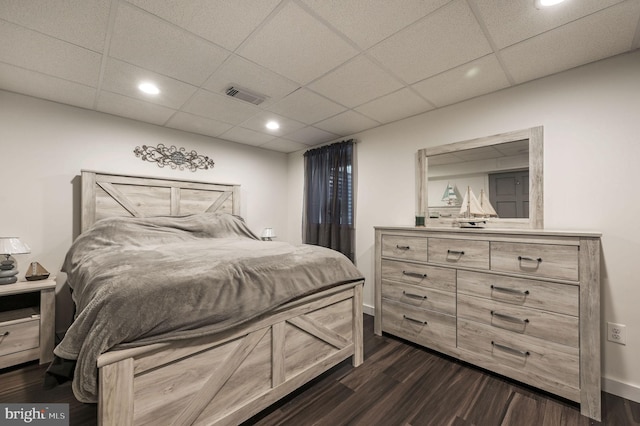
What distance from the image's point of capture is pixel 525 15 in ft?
4.96

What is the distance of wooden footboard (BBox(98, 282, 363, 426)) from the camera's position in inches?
44.4

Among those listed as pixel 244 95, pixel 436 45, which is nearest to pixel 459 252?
pixel 436 45

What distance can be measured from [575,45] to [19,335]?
15.4 ft

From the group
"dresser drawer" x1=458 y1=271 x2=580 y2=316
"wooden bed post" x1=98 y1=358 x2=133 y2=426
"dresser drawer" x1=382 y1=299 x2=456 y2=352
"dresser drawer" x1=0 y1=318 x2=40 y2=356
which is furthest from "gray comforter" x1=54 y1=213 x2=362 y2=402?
"dresser drawer" x1=458 y1=271 x2=580 y2=316

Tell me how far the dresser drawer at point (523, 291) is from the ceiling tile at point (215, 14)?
240cm

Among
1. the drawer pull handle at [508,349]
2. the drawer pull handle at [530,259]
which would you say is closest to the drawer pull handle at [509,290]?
the drawer pull handle at [530,259]

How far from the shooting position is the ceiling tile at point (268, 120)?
304cm

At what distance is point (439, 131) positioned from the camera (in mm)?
2826

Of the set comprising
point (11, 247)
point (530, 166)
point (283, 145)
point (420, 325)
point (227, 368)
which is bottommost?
point (420, 325)

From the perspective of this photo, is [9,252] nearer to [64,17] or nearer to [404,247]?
[64,17]

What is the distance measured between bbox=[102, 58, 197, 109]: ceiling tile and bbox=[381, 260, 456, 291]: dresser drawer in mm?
2561

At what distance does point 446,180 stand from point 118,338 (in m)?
2.90

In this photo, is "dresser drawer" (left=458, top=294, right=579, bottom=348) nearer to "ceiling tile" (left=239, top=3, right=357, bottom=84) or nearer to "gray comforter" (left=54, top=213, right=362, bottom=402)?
"gray comforter" (left=54, top=213, right=362, bottom=402)

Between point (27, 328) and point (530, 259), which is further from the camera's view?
point (27, 328)
